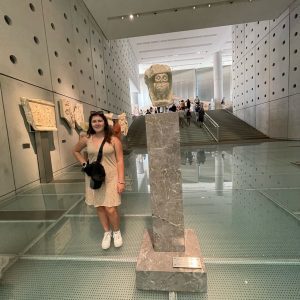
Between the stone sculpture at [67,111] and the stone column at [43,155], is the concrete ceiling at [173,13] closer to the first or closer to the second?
the stone sculpture at [67,111]

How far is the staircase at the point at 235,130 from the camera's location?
14034 mm

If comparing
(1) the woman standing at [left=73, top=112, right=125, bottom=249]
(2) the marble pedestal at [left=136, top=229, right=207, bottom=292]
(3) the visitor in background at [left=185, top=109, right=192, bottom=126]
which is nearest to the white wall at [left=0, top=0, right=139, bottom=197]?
(1) the woman standing at [left=73, top=112, right=125, bottom=249]

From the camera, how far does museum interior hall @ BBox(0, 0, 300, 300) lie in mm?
1820

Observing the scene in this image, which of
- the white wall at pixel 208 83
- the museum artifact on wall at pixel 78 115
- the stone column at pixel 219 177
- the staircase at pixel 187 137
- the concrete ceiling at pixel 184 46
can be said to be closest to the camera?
the stone column at pixel 219 177

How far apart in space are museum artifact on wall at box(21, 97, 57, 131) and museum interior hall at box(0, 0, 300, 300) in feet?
0.12

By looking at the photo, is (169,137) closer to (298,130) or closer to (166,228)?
(166,228)

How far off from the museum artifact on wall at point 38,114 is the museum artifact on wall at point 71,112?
3.27ft

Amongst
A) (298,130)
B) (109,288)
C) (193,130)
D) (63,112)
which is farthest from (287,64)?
(109,288)

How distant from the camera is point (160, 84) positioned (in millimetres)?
1980

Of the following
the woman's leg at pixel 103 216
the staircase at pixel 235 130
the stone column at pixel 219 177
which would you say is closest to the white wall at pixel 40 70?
the woman's leg at pixel 103 216

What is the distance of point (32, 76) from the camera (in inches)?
220

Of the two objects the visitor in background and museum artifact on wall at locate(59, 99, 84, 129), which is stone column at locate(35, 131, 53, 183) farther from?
the visitor in background

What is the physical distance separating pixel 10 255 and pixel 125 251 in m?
1.29

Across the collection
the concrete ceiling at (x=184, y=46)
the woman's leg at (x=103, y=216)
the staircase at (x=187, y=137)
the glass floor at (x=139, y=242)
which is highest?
the concrete ceiling at (x=184, y=46)
